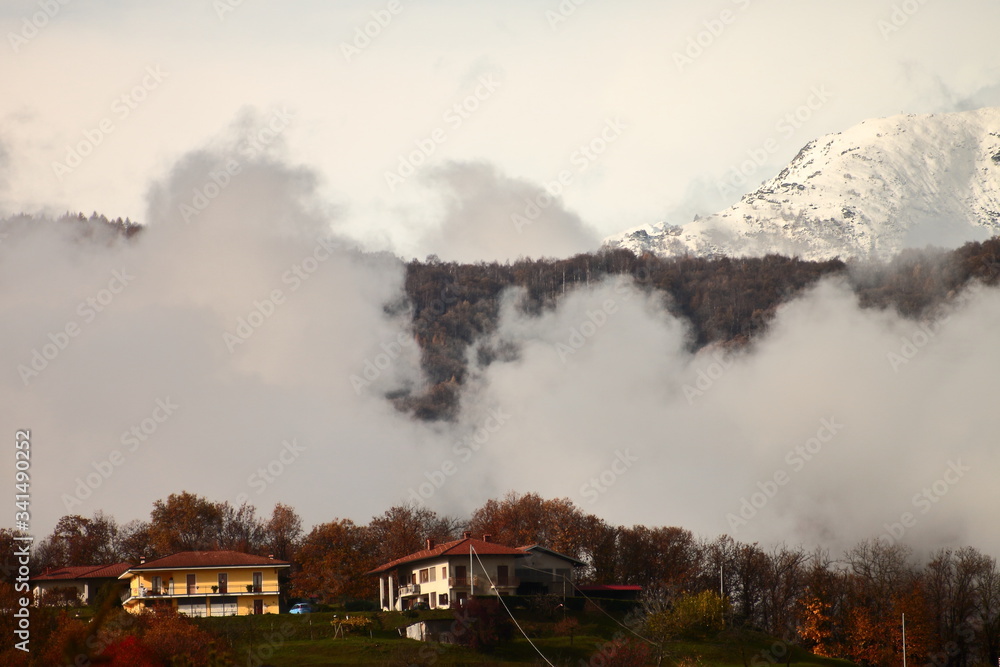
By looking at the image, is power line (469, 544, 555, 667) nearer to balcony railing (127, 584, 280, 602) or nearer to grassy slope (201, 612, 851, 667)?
grassy slope (201, 612, 851, 667)

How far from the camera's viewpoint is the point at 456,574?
8875 cm

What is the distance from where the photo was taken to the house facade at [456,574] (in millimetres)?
88250

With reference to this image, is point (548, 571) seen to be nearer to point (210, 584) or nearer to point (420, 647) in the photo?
point (420, 647)

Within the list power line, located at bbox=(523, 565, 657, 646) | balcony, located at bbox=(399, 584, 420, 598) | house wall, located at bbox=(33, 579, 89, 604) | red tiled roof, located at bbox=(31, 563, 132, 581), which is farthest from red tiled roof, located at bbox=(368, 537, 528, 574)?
house wall, located at bbox=(33, 579, 89, 604)

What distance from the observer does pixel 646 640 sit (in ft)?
250

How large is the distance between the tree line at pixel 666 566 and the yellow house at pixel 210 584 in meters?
10.6

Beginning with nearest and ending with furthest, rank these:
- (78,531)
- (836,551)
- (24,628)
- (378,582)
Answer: (24,628) → (378,582) → (78,531) → (836,551)

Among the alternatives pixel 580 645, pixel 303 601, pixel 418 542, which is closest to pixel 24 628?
pixel 580 645

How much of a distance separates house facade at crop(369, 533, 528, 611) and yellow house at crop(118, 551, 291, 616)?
11.0 metres

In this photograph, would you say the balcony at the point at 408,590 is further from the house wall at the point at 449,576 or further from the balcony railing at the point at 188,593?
the balcony railing at the point at 188,593

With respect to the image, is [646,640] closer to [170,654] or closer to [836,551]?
[170,654]

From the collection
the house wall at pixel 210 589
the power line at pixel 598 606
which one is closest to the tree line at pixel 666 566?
the power line at pixel 598 606

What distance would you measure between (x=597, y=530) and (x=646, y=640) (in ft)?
137

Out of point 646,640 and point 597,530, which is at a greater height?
point 597,530
